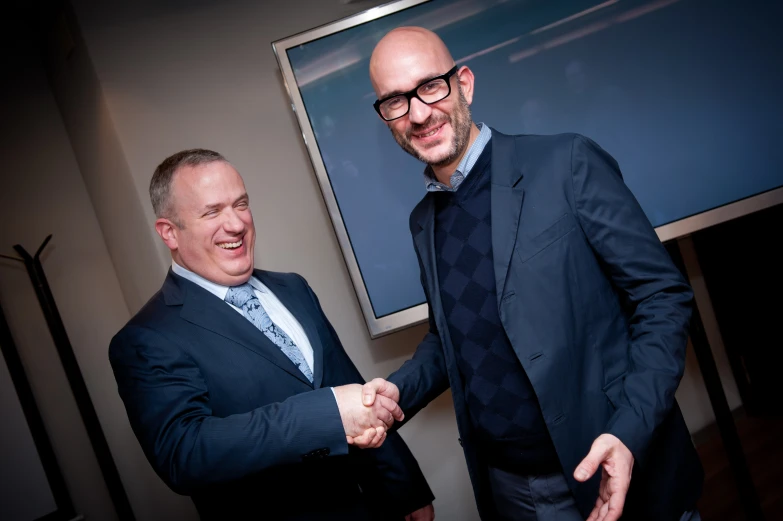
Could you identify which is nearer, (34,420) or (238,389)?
(238,389)

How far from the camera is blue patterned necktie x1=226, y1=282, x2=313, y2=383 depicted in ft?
5.18

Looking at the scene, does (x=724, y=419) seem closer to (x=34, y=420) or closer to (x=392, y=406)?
(x=392, y=406)

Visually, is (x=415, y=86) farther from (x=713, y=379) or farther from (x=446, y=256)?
(x=713, y=379)

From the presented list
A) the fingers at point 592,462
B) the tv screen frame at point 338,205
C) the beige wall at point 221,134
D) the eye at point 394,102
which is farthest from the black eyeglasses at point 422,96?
the beige wall at point 221,134

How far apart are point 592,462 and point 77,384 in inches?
112

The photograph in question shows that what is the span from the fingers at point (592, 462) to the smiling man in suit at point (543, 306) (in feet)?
0.17

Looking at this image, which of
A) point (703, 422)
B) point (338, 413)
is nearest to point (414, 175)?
point (338, 413)

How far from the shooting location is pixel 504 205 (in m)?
1.40

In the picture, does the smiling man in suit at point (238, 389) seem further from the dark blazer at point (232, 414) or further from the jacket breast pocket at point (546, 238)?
the jacket breast pocket at point (546, 238)

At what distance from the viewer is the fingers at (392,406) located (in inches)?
58.9

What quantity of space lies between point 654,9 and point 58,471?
3492 mm

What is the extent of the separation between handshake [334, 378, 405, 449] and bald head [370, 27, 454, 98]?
0.76m

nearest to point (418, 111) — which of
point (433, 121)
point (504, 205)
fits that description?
point (433, 121)

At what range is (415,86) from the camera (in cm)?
150
